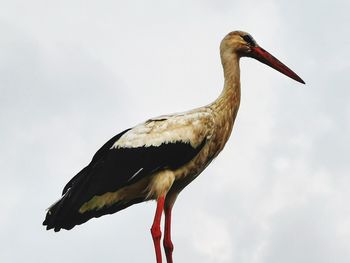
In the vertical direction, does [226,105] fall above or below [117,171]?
above

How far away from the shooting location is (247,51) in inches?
613

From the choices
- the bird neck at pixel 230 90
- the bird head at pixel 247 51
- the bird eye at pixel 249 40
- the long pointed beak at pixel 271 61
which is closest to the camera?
the bird neck at pixel 230 90

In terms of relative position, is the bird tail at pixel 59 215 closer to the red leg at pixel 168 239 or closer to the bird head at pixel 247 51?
the red leg at pixel 168 239

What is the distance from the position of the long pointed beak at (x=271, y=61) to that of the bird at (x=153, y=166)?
2.85 ft

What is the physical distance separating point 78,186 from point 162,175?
1.00 m

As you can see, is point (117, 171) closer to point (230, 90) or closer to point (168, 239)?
point (168, 239)

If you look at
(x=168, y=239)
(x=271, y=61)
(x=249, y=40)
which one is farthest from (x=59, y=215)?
(x=271, y=61)

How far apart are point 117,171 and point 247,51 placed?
2.46 m

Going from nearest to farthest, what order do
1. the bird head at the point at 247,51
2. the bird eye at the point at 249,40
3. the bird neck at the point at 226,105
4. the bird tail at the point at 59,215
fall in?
the bird tail at the point at 59,215
the bird neck at the point at 226,105
the bird head at the point at 247,51
the bird eye at the point at 249,40

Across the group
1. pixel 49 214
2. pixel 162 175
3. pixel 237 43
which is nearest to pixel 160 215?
pixel 162 175

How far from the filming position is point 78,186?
47.5ft

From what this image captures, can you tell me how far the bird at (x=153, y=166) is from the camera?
1434cm

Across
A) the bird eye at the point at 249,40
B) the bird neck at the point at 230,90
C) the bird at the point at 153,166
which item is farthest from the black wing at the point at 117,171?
the bird eye at the point at 249,40

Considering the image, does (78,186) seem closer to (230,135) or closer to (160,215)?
(160,215)
